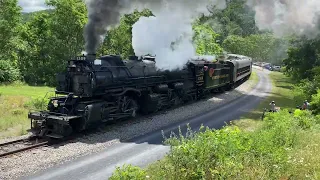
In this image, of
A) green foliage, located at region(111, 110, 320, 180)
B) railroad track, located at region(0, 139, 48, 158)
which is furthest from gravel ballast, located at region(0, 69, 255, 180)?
green foliage, located at region(111, 110, 320, 180)

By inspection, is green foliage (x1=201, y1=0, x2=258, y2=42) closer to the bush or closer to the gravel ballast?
the bush

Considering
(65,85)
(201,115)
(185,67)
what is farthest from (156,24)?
(65,85)

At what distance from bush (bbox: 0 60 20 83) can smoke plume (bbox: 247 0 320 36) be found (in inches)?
1119

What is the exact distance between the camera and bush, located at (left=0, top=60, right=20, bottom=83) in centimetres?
3855

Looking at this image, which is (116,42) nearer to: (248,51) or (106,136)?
(106,136)

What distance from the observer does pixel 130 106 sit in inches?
763

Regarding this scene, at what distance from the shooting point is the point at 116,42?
1727 inches

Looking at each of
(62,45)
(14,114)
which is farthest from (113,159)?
(62,45)

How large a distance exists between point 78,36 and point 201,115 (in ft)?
79.8

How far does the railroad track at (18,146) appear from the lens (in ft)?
42.9

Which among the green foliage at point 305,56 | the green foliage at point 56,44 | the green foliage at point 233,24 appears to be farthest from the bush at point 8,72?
the green foliage at point 233,24

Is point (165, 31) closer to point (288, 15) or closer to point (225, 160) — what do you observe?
point (288, 15)

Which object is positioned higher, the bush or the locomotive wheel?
the bush

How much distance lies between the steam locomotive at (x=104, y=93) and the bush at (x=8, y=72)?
22.9 metres
